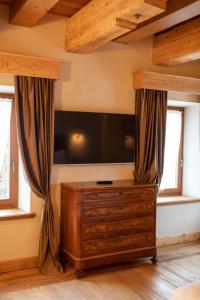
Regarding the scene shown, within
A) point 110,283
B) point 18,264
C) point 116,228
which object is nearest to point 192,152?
point 116,228

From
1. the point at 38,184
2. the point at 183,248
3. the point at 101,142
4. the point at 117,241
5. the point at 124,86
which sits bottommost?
the point at 183,248

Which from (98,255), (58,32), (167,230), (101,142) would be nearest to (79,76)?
(58,32)

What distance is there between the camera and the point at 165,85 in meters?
4.31

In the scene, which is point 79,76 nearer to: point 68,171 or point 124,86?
point 124,86

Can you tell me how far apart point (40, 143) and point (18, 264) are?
4.44 feet

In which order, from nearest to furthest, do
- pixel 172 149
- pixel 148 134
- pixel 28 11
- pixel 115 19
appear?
pixel 115 19 → pixel 28 11 → pixel 148 134 → pixel 172 149

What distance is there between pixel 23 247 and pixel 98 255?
843 mm

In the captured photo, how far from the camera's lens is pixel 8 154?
3.90 meters

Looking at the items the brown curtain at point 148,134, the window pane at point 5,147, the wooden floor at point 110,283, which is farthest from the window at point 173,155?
the window pane at point 5,147

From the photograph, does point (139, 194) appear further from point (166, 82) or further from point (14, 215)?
point (166, 82)

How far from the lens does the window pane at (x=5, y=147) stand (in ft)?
12.5

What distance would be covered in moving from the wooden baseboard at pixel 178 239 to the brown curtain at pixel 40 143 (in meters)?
1.60

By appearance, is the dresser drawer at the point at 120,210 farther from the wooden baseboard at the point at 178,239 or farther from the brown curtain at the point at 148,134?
the wooden baseboard at the point at 178,239

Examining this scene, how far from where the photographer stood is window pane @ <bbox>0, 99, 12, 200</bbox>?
3.82 metres
